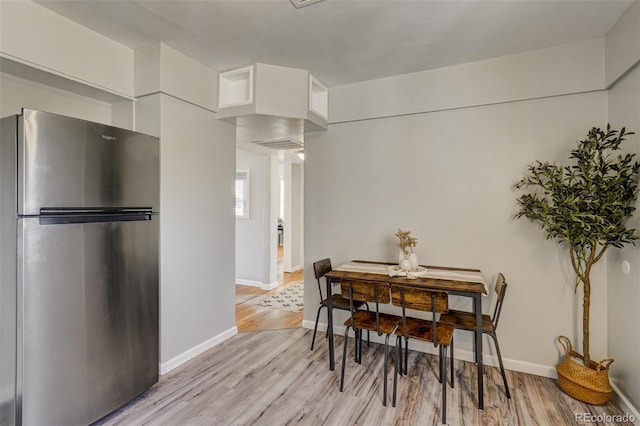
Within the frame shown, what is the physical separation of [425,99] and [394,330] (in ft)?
7.08

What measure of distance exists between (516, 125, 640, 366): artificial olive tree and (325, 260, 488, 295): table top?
69cm

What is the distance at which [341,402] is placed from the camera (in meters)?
2.29

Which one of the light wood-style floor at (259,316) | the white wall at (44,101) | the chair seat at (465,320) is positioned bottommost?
the light wood-style floor at (259,316)

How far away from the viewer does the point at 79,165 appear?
1870mm

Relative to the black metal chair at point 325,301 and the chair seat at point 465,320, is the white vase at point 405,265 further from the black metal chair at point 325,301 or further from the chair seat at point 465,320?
the black metal chair at point 325,301

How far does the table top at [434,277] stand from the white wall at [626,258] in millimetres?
897

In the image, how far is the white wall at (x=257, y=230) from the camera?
5320mm

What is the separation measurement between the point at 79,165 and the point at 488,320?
3.10 meters

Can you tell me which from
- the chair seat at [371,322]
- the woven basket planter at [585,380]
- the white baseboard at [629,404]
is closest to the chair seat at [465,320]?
the chair seat at [371,322]

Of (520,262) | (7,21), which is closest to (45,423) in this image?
(7,21)

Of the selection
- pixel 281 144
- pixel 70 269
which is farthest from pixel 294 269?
pixel 70 269

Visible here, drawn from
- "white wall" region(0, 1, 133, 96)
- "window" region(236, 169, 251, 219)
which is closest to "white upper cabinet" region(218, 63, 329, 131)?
"white wall" region(0, 1, 133, 96)

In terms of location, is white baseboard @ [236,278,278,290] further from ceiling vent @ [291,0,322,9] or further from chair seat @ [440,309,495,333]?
ceiling vent @ [291,0,322,9]

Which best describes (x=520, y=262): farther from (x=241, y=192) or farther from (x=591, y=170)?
(x=241, y=192)
